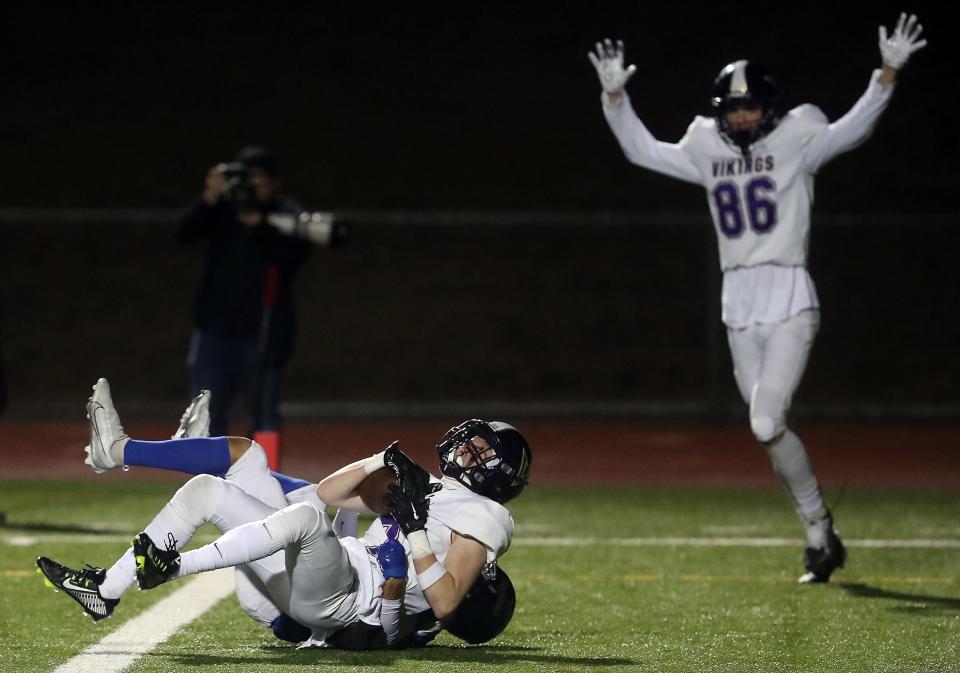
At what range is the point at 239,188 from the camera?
8.21 meters

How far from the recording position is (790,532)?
7.75 metres

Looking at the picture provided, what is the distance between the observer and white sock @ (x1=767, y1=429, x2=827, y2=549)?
6.23 meters

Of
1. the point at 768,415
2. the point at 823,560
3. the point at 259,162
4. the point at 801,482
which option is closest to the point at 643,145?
the point at 768,415

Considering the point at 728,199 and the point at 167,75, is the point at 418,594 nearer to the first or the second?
the point at 728,199

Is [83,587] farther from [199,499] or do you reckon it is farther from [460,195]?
[460,195]

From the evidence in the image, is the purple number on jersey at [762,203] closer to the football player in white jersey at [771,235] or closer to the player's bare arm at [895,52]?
the football player in white jersey at [771,235]

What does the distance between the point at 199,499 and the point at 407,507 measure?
0.63 meters

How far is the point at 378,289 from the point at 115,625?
10.5 meters

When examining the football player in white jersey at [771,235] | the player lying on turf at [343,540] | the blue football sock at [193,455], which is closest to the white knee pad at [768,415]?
the football player in white jersey at [771,235]

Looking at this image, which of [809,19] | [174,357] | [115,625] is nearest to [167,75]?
[174,357]

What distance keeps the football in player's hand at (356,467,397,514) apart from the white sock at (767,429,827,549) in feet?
6.46

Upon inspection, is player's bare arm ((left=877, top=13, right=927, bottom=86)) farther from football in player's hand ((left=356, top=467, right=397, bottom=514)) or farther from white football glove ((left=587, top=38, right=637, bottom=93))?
football in player's hand ((left=356, top=467, right=397, bottom=514))

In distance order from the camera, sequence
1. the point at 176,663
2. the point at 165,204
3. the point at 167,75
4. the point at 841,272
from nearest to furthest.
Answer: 1. the point at 176,663
2. the point at 841,272
3. the point at 165,204
4. the point at 167,75

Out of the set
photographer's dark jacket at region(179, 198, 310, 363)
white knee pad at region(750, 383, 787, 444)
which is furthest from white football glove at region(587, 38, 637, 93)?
photographer's dark jacket at region(179, 198, 310, 363)
